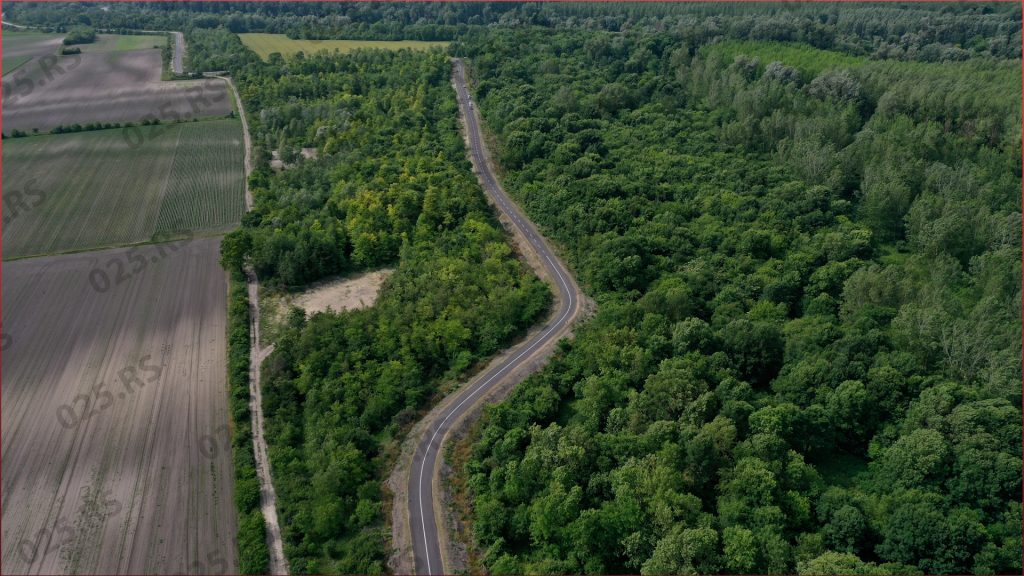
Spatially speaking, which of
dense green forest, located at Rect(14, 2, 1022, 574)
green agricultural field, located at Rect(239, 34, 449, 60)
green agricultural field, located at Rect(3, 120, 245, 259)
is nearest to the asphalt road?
dense green forest, located at Rect(14, 2, 1022, 574)

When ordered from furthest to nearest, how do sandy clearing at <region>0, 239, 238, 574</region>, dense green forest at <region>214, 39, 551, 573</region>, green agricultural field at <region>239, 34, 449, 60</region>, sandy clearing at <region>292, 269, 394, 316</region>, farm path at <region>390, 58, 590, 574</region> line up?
green agricultural field at <region>239, 34, 449, 60</region> → sandy clearing at <region>292, 269, 394, 316</region> → dense green forest at <region>214, 39, 551, 573</region> → sandy clearing at <region>0, 239, 238, 574</region> → farm path at <region>390, 58, 590, 574</region>

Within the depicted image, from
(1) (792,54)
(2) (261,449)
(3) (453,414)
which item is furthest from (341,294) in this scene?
(1) (792,54)

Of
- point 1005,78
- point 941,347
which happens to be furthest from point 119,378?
point 1005,78

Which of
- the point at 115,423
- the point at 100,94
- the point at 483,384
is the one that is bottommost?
the point at 115,423

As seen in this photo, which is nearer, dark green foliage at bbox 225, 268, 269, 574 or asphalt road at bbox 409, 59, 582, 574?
dark green foliage at bbox 225, 268, 269, 574

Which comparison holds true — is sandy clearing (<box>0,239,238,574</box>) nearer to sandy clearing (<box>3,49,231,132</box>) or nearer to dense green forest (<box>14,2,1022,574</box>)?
dense green forest (<box>14,2,1022,574</box>)

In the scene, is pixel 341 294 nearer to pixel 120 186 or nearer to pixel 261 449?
pixel 261 449
